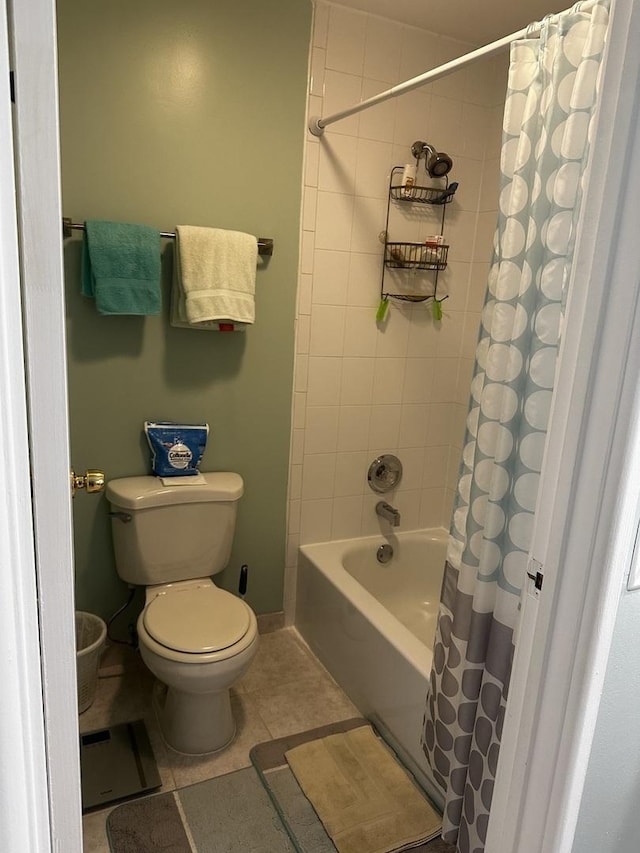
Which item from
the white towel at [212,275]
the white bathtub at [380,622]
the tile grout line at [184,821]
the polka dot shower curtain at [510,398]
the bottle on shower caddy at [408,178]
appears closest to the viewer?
the polka dot shower curtain at [510,398]

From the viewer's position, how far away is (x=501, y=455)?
1364 millimetres

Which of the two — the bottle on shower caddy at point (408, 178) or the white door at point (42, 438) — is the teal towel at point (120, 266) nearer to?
the bottle on shower caddy at point (408, 178)

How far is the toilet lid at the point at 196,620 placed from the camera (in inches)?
71.4

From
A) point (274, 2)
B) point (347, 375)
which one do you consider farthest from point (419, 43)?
point (347, 375)

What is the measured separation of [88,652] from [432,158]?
215 centimetres

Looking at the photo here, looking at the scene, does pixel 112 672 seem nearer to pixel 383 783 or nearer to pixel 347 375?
pixel 383 783

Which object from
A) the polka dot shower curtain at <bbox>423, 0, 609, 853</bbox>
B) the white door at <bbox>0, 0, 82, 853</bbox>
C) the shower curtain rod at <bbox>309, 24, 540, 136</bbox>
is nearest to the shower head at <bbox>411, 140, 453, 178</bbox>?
the shower curtain rod at <bbox>309, 24, 540, 136</bbox>

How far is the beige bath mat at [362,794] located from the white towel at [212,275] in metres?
1.44

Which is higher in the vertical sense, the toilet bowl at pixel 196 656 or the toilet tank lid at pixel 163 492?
the toilet tank lid at pixel 163 492

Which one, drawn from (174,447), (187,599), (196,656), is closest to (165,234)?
(174,447)

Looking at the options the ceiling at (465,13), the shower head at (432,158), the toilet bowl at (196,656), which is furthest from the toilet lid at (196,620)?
the ceiling at (465,13)

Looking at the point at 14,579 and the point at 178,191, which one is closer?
the point at 14,579

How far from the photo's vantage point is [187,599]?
2.05m

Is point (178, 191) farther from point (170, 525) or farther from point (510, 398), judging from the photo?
point (510, 398)
